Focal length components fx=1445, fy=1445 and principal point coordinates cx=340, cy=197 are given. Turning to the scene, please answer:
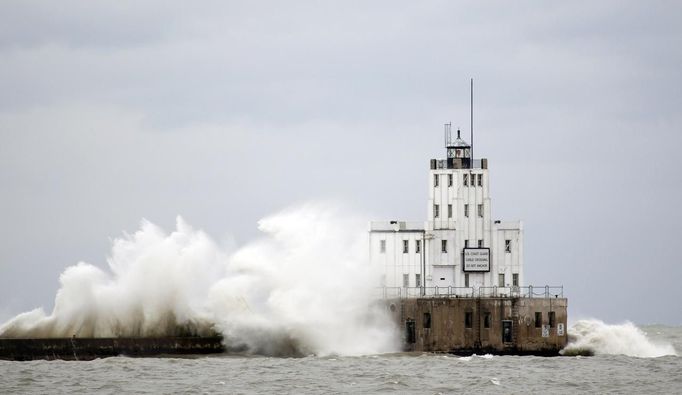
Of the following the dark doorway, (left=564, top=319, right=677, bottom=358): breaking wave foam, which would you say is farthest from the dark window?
(left=564, top=319, right=677, bottom=358): breaking wave foam

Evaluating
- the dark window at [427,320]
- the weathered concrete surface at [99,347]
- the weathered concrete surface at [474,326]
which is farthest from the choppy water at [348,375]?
the dark window at [427,320]

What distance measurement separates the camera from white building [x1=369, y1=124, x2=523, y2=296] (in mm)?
75188

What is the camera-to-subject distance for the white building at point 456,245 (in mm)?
75188

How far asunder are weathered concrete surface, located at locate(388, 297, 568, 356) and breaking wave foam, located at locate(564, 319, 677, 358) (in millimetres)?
4108

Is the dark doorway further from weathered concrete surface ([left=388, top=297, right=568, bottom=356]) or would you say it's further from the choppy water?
the choppy water

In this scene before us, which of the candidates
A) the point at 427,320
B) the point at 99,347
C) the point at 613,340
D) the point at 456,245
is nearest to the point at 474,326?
the point at 427,320

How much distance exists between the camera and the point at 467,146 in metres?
77.4

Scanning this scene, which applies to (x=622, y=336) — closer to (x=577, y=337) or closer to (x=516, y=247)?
(x=577, y=337)

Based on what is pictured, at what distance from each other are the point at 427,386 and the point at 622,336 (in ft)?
78.1

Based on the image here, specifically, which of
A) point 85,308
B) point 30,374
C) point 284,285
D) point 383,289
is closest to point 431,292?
point 383,289

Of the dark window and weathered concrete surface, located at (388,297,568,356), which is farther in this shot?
the dark window

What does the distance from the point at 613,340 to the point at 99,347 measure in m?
27.0

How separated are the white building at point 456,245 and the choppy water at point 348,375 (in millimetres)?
6369

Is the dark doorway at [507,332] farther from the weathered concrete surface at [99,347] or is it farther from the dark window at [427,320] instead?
the weathered concrete surface at [99,347]
